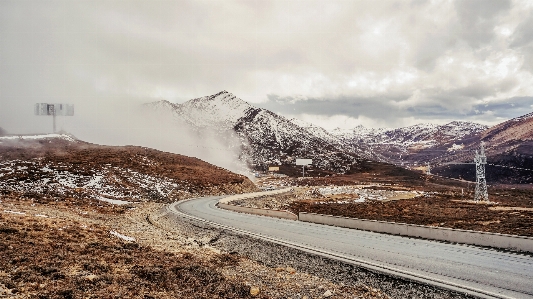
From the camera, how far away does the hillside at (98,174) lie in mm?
51906

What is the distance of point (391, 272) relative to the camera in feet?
49.8

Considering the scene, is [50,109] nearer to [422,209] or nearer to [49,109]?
[49,109]

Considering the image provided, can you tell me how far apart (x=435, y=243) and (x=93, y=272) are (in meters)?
19.9

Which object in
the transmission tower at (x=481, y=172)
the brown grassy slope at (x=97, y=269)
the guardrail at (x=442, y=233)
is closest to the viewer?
the brown grassy slope at (x=97, y=269)

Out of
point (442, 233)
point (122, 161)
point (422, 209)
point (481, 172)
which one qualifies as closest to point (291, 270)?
point (442, 233)

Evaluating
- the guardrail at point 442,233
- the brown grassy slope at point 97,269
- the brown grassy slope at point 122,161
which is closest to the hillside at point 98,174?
the brown grassy slope at point 122,161

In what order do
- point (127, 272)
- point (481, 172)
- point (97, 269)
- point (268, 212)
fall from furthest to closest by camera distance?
point (481, 172), point (268, 212), point (127, 272), point (97, 269)

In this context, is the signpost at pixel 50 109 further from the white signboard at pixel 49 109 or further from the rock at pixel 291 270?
the rock at pixel 291 270

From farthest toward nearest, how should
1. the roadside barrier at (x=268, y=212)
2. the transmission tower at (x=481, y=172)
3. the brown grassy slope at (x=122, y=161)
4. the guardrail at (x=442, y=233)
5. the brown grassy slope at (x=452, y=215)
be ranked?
the brown grassy slope at (x=122, y=161)
the transmission tower at (x=481, y=172)
the roadside barrier at (x=268, y=212)
the brown grassy slope at (x=452, y=215)
the guardrail at (x=442, y=233)

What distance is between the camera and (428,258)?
17.8 m

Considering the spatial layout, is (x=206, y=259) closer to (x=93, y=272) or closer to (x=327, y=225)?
(x=93, y=272)

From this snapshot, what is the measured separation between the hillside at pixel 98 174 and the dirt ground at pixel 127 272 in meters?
31.6

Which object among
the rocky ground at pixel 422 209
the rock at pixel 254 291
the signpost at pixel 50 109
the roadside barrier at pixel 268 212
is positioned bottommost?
the rocky ground at pixel 422 209

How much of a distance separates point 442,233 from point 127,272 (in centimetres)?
2015
